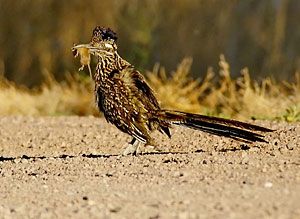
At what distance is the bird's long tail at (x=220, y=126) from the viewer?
9.22 m

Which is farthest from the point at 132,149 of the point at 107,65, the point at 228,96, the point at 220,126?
the point at 228,96

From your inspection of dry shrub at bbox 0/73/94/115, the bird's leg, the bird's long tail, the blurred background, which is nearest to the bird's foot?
the bird's leg

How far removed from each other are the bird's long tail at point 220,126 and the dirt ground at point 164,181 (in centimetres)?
18

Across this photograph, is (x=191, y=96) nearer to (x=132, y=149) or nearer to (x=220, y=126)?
(x=132, y=149)

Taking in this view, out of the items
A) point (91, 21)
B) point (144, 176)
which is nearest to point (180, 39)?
point (91, 21)

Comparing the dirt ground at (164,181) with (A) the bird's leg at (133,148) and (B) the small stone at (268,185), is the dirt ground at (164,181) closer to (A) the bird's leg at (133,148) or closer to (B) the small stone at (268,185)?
(B) the small stone at (268,185)

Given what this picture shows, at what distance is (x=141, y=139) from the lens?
31.4ft

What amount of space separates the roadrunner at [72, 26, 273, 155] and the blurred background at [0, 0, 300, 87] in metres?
7.34

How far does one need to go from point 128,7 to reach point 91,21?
0.73m

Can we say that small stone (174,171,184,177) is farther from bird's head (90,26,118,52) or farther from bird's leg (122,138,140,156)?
bird's head (90,26,118,52)

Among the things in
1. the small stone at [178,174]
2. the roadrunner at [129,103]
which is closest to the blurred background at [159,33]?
the roadrunner at [129,103]

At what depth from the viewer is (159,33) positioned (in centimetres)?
1823

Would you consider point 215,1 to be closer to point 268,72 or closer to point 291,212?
point 268,72

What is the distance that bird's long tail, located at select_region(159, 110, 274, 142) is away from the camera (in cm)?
922
